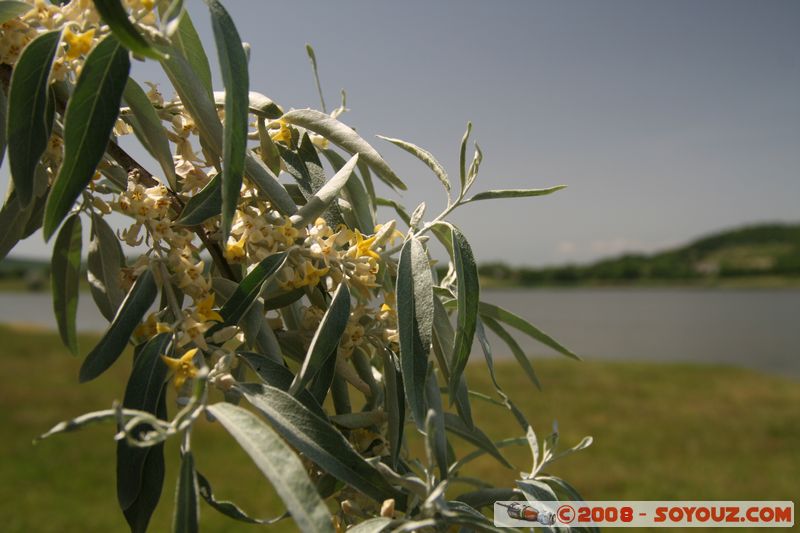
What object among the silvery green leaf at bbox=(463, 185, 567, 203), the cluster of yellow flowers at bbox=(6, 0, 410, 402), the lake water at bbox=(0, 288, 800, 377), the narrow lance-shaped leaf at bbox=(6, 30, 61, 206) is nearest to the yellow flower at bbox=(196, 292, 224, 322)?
the cluster of yellow flowers at bbox=(6, 0, 410, 402)

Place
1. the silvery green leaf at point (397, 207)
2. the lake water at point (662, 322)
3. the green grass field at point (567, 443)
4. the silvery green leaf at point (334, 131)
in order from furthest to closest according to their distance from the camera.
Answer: the lake water at point (662, 322)
the green grass field at point (567, 443)
the silvery green leaf at point (397, 207)
the silvery green leaf at point (334, 131)

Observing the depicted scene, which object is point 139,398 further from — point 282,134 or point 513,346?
point 513,346

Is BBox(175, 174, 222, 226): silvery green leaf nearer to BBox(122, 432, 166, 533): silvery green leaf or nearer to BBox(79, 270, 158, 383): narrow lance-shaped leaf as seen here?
BBox(79, 270, 158, 383): narrow lance-shaped leaf

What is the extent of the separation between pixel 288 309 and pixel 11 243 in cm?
20

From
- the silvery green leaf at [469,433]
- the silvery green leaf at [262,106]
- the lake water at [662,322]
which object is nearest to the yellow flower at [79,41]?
the silvery green leaf at [262,106]

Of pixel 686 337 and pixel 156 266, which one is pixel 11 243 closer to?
pixel 156 266

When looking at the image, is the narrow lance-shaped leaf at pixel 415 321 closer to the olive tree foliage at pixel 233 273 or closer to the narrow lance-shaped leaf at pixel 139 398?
the olive tree foliage at pixel 233 273

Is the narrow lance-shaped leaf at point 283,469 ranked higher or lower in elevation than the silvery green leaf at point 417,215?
lower

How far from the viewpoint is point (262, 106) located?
17.0 inches

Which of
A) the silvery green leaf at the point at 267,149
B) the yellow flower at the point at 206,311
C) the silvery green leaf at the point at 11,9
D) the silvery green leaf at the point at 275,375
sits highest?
the silvery green leaf at the point at 11,9

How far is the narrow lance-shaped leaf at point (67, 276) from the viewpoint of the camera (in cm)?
49

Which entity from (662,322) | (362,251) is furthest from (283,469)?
(662,322)

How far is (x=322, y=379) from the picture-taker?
0.40 metres

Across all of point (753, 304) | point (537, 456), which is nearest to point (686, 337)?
point (753, 304)
